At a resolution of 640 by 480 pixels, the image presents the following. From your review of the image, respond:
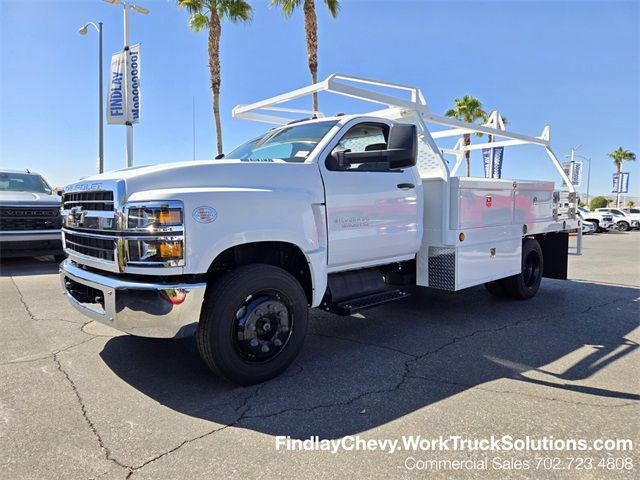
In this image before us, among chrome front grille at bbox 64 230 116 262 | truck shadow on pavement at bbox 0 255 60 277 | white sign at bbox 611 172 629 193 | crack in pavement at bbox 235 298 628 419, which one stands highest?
white sign at bbox 611 172 629 193

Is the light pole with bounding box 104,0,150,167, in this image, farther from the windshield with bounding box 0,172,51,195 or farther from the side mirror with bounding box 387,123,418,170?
the side mirror with bounding box 387,123,418,170

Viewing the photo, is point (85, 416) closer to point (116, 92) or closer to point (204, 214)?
point (204, 214)

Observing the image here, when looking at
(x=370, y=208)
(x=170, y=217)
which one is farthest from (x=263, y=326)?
(x=370, y=208)

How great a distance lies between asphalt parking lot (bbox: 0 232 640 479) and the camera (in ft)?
8.34

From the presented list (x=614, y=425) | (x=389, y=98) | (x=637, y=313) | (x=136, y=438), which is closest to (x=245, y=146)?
(x=389, y=98)

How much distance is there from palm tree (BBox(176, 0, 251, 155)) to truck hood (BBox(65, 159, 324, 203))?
45.2 feet

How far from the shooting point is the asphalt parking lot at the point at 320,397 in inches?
100

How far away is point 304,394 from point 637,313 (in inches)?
198

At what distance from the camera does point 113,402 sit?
3.22m

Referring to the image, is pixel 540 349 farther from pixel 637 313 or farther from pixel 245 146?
pixel 245 146

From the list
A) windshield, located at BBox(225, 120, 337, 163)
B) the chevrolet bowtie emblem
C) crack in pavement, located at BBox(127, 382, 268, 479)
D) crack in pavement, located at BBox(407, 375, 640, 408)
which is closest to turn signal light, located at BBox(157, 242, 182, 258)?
the chevrolet bowtie emblem

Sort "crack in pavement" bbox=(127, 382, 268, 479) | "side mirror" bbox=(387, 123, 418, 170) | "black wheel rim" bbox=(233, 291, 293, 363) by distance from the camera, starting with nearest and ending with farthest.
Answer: "crack in pavement" bbox=(127, 382, 268, 479) → "black wheel rim" bbox=(233, 291, 293, 363) → "side mirror" bbox=(387, 123, 418, 170)

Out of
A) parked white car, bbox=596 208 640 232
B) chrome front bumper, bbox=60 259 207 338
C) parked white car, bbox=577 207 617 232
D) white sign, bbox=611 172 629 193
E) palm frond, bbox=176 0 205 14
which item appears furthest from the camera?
white sign, bbox=611 172 629 193

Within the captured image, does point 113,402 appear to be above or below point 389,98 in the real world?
below
